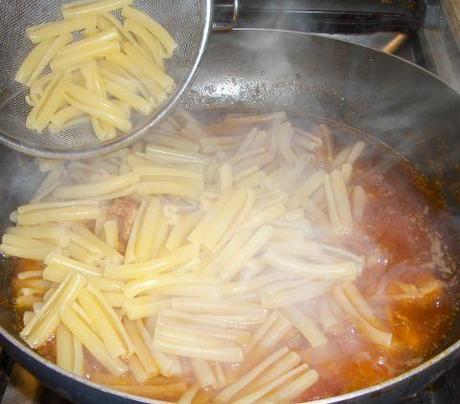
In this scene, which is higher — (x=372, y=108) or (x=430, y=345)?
(x=372, y=108)

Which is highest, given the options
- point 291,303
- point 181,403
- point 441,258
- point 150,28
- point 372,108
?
point 150,28

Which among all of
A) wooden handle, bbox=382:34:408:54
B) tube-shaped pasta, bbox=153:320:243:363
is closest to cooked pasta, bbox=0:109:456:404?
tube-shaped pasta, bbox=153:320:243:363

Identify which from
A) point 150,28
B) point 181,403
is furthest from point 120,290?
point 150,28

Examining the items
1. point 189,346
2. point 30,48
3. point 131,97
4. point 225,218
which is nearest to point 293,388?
point 189,346

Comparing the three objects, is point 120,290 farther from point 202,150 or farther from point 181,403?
point 202,150

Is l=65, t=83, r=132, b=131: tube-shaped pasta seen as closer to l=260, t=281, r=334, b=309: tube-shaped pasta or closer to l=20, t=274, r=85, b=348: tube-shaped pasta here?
l=20, t=274, r=85, b=348: tube-shaped pasta

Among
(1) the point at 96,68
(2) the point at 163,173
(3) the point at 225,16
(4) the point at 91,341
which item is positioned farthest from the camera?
(2) the point at 163,173

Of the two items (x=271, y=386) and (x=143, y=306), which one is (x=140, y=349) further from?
(x=271, y=386)
